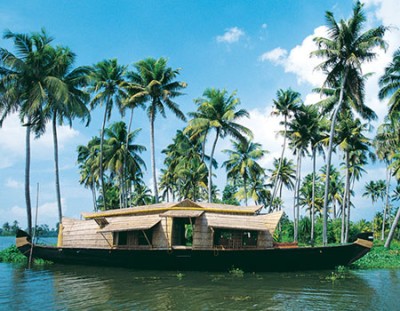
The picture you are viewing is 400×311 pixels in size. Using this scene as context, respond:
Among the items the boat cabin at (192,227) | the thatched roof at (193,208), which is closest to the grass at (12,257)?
the boat cabin at (192,227)

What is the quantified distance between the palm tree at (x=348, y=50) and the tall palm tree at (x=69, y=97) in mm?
14290

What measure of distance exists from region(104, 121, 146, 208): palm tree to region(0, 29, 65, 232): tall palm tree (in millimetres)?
8754

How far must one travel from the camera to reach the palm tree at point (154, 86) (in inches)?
958

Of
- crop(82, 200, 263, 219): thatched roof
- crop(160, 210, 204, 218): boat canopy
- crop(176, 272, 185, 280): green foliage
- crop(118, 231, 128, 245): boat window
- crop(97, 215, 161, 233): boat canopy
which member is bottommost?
crop(176, 272, 185, 280): green foliage

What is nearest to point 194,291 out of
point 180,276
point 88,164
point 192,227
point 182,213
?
point 180,276

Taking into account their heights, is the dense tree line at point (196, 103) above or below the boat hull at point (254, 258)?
above

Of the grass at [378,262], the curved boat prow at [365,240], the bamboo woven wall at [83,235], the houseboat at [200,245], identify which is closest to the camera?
the curved boat prow at [365,240]

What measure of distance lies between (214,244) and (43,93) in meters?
12.5

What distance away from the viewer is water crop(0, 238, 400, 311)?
9266mm

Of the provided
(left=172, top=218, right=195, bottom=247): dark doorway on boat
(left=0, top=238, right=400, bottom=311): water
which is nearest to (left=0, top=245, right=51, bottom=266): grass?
(left=0, top=238, right=400, bottom=311): water

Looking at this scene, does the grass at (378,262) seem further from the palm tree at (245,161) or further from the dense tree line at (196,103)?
the palm tree at (245,161)

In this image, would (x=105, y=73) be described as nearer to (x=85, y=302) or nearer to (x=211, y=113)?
(x=211, y=113)

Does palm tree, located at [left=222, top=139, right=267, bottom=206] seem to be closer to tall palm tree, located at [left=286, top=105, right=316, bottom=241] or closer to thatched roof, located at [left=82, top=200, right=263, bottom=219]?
tall palm tree, located at [left=286, top=105, right=316, bottom=241]

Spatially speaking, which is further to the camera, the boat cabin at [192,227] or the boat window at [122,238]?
the boat window at [122,238]
